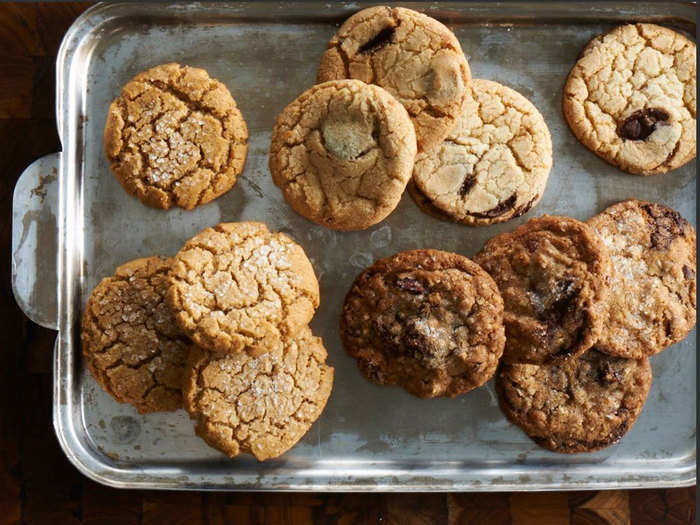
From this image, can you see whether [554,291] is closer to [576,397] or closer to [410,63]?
[576,397]

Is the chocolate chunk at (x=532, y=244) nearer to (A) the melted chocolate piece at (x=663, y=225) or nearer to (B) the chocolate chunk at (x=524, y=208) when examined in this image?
(B) the chocolate chunk at (x=524, y=208)

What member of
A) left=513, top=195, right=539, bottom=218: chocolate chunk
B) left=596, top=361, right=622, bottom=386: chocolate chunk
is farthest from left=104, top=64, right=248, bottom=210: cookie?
left=596, top=361, right=622, bottom=386: chocolate chunk

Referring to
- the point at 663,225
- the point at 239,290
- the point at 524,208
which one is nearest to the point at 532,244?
the point at 524,208

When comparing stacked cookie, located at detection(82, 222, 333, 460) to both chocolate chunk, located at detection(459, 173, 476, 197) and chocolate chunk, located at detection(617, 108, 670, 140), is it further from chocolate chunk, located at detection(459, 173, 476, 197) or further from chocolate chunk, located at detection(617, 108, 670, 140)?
chocolate chunk, located at detection(617, 108, 670, 140)

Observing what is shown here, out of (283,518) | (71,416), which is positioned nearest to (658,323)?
(283,518)

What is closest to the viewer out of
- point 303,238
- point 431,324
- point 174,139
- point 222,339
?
point 222,339


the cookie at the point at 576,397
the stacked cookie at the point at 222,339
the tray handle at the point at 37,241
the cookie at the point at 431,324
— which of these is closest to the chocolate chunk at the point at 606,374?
the cookie at the point at 576,397
